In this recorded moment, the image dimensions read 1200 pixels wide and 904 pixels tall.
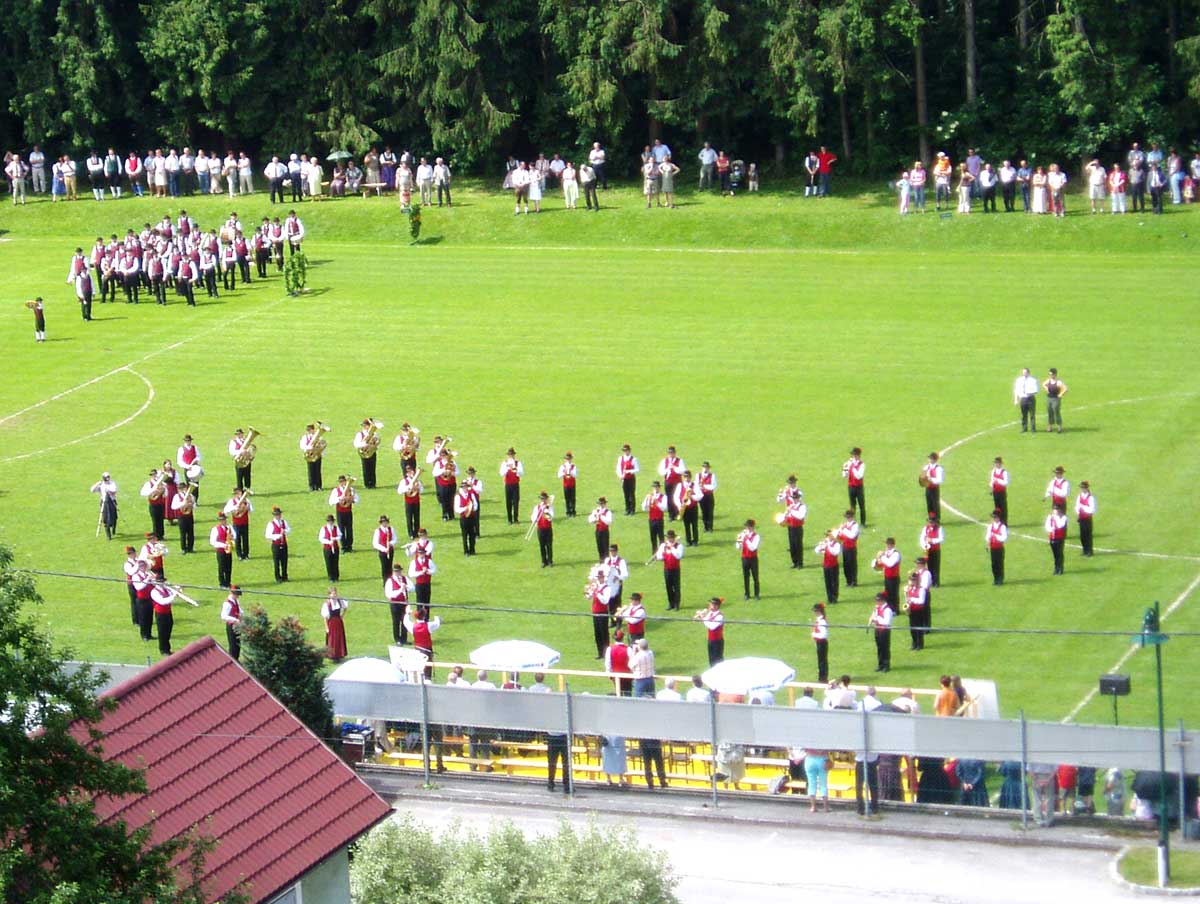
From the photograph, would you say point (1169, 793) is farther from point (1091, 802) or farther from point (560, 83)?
point (560, 83)

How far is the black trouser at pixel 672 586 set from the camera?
88.0ft

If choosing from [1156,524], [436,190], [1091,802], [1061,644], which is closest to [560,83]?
[436,190]

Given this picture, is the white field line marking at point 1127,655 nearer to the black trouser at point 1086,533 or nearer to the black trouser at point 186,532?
the black trouser at point 1086,533

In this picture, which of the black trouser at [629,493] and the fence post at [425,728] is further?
the black trouser at [629,493]

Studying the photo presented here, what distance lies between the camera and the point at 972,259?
153ft

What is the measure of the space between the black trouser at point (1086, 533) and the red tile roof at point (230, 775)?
15323 millimetres

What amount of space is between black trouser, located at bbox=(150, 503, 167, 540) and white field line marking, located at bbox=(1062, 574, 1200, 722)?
15.3 m

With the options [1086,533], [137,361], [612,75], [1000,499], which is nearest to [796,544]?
Result: [1000,499]

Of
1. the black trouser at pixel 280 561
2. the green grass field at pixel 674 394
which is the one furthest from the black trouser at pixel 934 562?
the black trouser at pixel 280 561

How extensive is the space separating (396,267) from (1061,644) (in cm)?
2806

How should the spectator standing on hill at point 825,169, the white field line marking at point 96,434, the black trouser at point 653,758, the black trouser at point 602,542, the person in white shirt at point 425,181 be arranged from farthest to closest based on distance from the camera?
the person in white shirt at point 425,181 < the spectator standing on hill at point 825,169 < the white field line marking at point 96,434 < the black trouser at point 602,542 < the black trouser at point 653,758

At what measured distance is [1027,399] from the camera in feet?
111

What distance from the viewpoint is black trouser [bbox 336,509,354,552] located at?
30.0 m

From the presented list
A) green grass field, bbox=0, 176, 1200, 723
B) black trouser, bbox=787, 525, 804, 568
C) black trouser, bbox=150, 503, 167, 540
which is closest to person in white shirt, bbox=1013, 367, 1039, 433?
green grass field, bbox=0, 176, 1200, 723
